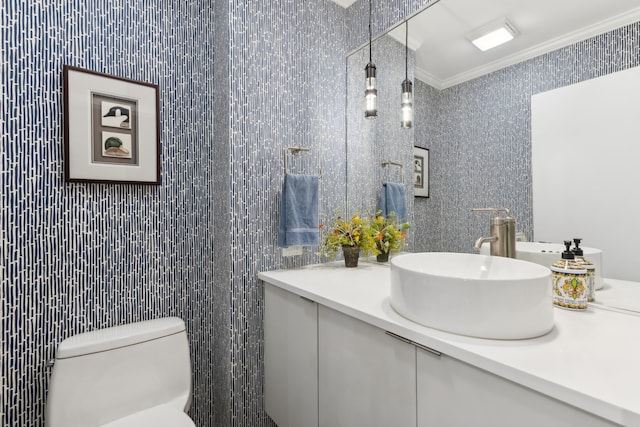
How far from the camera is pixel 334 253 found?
5.47 ft

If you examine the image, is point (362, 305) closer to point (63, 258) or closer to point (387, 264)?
point (387, 264)

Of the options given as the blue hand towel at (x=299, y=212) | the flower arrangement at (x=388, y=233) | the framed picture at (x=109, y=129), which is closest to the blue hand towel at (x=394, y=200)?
the flower arrangement at (x=388, y=233)

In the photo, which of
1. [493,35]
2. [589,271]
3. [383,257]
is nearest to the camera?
[589,271]

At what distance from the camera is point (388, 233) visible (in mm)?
1616

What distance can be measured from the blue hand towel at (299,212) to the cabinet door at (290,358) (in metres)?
0.26

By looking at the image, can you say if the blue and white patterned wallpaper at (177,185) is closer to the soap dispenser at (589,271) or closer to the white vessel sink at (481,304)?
the white vessel sink at (481,304)

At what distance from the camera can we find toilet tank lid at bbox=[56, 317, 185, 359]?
44.6 inches

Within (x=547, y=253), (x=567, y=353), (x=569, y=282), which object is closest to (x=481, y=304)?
(x=567, y=353)

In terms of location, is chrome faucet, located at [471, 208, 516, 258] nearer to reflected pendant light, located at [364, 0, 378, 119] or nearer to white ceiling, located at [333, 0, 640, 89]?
white ceiling, located at [333, 0, 640, 89]

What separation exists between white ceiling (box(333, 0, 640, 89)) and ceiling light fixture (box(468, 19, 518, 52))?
0.05 ft

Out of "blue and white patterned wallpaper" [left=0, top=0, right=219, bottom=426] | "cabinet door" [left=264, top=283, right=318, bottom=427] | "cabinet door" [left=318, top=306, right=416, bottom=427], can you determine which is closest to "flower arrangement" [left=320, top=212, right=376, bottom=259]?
"cabinet door" [left=264, top=283, right=318, bottom=427]

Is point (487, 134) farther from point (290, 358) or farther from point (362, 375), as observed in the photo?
point (290, 358)

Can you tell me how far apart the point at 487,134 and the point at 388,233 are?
25.4 inches

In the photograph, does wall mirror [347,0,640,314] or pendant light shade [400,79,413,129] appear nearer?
wall mirror [347,0,640,314]
